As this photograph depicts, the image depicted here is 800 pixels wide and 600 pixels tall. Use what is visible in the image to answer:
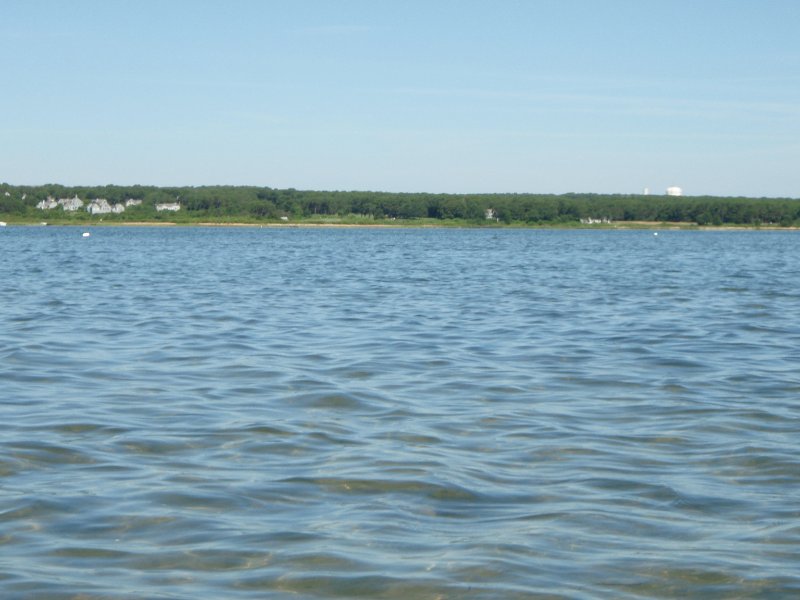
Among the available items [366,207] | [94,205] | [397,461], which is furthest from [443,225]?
[397,461]

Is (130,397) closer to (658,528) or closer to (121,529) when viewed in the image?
(121,529)

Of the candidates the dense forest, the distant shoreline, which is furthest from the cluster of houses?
the distant shoreline

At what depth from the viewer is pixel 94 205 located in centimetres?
17862

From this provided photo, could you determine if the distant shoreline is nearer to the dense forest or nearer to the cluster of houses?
the dense forest

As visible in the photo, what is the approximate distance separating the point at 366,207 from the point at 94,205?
152ft

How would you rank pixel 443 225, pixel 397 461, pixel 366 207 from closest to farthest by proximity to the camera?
pixel 397 461, pixel 443 225, pixel 366 207

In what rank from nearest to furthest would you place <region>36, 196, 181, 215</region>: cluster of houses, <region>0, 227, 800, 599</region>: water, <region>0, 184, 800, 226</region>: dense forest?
<region>0, 227, 800, 599</region>: water, <region>0, 184, 800, 226</region>: dense forest, <region>36, 196, 181, 215</region>: cluster of houses

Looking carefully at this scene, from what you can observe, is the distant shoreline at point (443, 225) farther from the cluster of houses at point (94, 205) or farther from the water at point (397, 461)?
the water at point (397, 461)

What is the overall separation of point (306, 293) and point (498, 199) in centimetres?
16710

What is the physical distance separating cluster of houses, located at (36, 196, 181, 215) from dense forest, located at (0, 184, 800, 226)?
0.45 metres

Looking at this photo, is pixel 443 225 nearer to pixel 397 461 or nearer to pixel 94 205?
pixel 94 205

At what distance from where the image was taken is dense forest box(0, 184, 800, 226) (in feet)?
551

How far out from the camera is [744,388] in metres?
10.9

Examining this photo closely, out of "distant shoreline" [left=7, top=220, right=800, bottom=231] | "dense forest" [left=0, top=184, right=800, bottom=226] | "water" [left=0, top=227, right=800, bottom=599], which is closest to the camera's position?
"water" [left=0, top=227, right=800, bottom=599]
